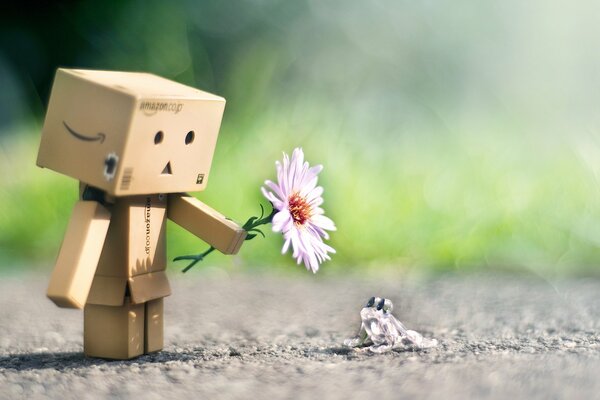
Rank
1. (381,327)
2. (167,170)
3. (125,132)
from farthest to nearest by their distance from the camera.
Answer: (381,327)
(167,170)
(125,132)

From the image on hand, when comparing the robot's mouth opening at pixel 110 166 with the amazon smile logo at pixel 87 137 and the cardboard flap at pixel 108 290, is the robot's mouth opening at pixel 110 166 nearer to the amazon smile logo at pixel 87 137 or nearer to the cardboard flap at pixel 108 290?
the amazon smile logo at pixel 87 137

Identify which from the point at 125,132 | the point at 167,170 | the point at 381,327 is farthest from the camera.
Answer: the point at 381,327

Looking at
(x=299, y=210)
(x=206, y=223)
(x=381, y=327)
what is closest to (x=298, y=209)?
(x=299, y=210)

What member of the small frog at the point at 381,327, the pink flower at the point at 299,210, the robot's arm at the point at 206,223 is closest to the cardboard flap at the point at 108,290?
the robot's arm at the point at 206,223

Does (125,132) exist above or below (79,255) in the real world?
above

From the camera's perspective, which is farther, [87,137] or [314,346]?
[314,346]

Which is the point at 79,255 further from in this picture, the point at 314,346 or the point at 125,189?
the point at 314,346

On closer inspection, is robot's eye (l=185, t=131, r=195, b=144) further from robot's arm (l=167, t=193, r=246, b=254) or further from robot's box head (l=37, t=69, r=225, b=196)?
robot's arm (l=167, t=193, r=246, b=254)
